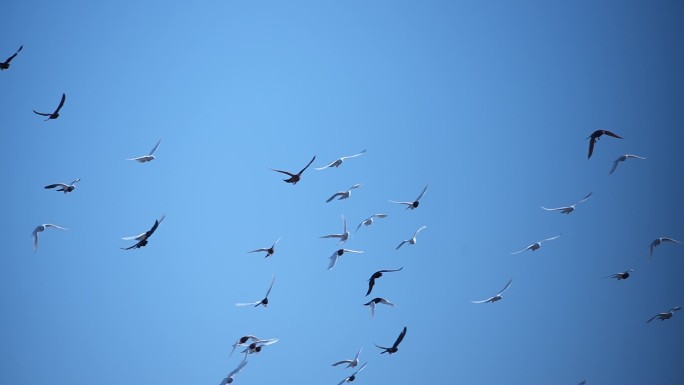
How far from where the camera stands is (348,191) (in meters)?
32.7

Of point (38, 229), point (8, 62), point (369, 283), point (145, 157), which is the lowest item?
point (369, 283)

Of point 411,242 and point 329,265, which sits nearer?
point 329,265

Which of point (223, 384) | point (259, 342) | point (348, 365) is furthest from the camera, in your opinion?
point (348, 365)

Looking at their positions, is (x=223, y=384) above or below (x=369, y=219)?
below

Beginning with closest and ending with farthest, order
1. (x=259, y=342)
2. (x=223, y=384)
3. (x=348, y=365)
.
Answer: (x=223, y=384), (x=259, y=342), (x=348, y=365)

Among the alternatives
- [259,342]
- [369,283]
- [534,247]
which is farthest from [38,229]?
[534,247]

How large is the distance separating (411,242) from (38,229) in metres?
14.4

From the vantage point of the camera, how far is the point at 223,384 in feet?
82.3

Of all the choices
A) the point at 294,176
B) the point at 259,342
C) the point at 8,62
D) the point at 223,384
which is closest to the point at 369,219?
the point at 294,176

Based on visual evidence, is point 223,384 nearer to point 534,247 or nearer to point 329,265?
point 329,265

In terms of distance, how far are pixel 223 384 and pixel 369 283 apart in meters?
6.06

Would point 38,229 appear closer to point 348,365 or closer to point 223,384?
point 223,384

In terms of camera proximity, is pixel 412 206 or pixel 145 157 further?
pixel 412 206

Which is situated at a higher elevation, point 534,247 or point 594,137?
point 594,137
